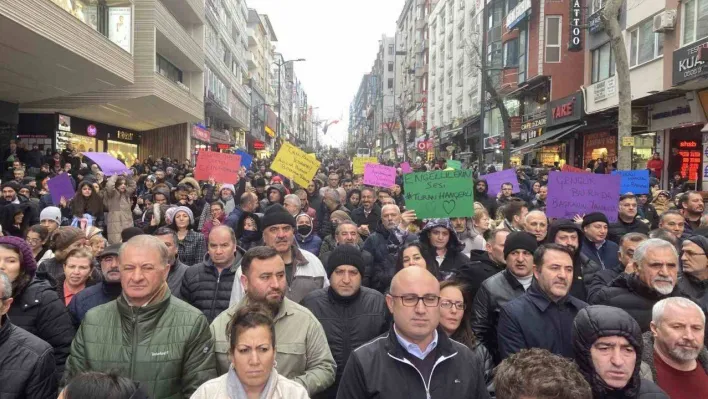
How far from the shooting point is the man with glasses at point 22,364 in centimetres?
312

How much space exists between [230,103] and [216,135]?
145 inches

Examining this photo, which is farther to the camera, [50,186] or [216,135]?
[216,135]

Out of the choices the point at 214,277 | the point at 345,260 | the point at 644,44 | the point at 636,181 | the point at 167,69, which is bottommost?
the point at 214,277

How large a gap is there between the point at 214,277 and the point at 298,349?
1700mm

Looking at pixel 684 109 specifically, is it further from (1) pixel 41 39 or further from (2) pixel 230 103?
(2) pixel 230 103

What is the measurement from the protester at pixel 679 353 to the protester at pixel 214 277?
3090 mm

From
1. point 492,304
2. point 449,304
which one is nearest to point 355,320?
point 449,304

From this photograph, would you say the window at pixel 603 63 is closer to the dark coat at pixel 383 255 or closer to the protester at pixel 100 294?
the dark coat at pixel 383 255

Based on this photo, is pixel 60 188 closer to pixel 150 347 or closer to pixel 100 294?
pixel 100 294

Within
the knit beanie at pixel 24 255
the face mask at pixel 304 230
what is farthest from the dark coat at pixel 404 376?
the face mask at pixel 304 230

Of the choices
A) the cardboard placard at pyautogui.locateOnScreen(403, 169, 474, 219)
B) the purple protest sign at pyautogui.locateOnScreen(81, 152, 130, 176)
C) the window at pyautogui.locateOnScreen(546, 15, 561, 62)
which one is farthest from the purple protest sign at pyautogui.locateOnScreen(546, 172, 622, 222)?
the window at pyautogui.locateOnScreen(546, 15, 561, 62)

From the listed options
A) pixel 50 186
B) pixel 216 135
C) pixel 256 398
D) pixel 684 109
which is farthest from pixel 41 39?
pixel 216 135

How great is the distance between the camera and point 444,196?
730 cm

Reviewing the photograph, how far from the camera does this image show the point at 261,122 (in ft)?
264
